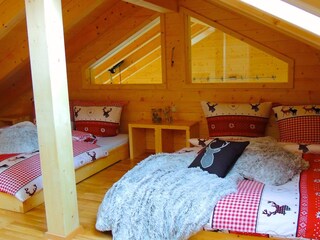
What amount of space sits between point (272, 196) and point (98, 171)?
2026 mm

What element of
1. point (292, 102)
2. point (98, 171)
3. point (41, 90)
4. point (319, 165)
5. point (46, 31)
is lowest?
point (98, 171)

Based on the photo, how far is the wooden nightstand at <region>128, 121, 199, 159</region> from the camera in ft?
12.7

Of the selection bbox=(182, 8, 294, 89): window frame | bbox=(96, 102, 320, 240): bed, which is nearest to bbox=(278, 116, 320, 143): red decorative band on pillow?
bbox=(182, 8, 294, 89): window frame

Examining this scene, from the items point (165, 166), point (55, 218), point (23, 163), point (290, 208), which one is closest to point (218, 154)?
point (165, 166)

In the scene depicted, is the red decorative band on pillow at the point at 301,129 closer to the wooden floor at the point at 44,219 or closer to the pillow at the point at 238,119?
the pillow at the point at 238,119

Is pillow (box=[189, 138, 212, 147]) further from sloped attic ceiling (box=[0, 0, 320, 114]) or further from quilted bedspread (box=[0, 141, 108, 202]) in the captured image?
sloped attic ceiling (box=[0, 0, 320, 114])

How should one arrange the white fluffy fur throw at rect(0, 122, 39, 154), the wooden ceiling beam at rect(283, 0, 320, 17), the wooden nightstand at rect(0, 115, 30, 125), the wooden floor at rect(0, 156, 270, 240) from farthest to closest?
the wooden nightstand at rect(0, 115, 30, 125), the white fluffy fur throw at rect(0, 122, 39, 154), the wooden floor at rect(0, 156, 270, 240), the wooden ceiling beam at rect(283, 0, 320, 17)

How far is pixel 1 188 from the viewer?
278 cm

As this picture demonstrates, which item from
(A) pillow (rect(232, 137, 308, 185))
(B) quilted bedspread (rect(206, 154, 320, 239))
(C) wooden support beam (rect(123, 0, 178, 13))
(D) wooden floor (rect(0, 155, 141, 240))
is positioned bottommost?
(D) wooden floor (rect(0, 155, 141, 240))

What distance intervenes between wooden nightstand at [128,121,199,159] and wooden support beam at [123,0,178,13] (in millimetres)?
1251

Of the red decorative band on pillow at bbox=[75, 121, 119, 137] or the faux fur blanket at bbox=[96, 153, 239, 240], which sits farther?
the red decorative band on pillow at bbox=[75, 121, 119, 137]

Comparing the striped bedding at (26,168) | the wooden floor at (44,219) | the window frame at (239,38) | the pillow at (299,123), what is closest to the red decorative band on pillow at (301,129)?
the pillow at (299,123)

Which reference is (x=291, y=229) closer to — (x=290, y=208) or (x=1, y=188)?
(x=290, y=208)

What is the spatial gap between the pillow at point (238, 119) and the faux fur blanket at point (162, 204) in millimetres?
1280
